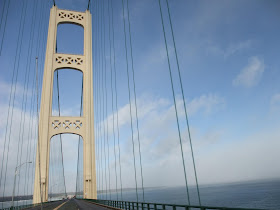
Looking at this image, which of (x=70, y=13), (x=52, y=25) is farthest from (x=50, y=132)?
(x=70, y=13)

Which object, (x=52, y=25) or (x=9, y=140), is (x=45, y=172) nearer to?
(x=9, y=140)

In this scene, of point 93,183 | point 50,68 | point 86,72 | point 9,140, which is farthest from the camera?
point 86,72

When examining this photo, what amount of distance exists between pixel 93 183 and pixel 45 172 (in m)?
6.09

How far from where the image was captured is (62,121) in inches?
1209

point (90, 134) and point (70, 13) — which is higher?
point (70, 13)

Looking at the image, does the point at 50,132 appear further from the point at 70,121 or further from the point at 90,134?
the point at 90,134

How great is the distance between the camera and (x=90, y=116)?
32.0m

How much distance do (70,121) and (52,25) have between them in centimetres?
1538

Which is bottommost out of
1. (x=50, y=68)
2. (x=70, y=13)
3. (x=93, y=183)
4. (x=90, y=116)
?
(x=93, y=183)

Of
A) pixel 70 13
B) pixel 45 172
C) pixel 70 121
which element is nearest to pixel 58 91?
pixel 70 13

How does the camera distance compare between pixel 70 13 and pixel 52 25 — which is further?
pixel 70 13

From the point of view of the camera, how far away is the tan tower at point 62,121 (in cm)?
2773

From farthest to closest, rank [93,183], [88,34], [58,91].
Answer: [58,91] < [88,34] < [93,183]

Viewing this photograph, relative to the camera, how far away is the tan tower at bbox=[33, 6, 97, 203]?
A: 27734 mm
